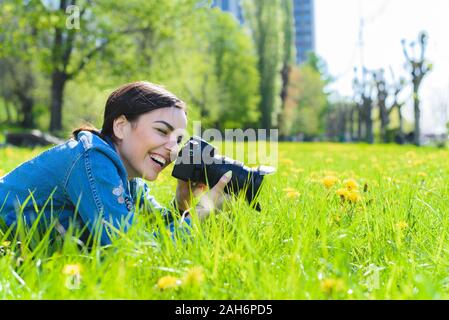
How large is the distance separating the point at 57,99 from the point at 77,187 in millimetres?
15014

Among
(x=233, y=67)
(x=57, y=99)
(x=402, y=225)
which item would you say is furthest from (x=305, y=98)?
(x=402, y=225)

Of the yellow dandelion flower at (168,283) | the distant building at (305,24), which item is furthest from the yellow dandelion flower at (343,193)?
the distant building at (305,24)

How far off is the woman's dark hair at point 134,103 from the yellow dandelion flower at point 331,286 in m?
1.13

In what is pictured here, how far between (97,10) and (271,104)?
878 inches

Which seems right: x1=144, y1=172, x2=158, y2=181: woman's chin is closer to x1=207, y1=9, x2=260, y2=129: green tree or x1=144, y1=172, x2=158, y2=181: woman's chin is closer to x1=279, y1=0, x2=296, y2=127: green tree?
x1=207, y1=9, x2=260, y2=129: green tree

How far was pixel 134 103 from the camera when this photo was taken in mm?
2057

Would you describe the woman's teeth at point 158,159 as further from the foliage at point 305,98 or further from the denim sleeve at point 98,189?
the foliage at point 305,98

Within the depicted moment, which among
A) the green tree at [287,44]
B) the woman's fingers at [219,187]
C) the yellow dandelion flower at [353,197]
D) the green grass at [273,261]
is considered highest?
the green tree at [287,44]

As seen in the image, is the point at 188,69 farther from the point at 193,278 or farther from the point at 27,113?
the point at 193,278

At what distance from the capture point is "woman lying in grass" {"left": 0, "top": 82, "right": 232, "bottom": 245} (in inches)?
69.2

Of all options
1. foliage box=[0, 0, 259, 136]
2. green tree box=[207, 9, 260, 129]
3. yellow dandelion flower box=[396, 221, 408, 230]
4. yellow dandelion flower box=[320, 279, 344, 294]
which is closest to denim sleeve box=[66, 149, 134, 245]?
yellow dandelion flower box=[320, 279, 344, 294]

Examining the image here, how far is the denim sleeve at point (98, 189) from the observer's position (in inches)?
67.7

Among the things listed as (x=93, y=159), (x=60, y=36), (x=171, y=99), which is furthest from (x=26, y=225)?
(x=60, y=36)

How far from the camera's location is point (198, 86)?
33719mm
